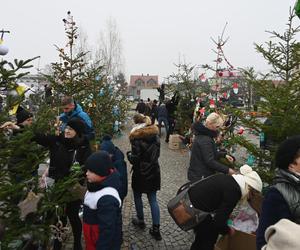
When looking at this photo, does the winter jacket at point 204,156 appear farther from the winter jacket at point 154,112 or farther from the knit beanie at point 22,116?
the winter jacket at point 154,112

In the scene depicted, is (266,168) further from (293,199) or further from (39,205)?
(39,205)

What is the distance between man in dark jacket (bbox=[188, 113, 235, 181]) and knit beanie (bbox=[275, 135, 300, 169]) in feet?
6.06

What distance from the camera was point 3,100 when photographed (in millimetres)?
2834

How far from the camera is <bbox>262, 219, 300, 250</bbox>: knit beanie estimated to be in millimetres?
1322

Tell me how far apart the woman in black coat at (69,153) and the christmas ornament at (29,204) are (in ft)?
3.24

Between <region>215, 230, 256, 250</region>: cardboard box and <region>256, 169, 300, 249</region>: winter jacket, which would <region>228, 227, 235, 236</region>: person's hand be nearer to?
<region>215, 230, 256, 250</region>: cardboard box

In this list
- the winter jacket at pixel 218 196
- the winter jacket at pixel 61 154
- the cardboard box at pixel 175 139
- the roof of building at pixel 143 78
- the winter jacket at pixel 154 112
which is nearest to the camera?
the winter jacket at pixel 218 196

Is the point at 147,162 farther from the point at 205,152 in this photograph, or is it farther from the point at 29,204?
the point at 29,204

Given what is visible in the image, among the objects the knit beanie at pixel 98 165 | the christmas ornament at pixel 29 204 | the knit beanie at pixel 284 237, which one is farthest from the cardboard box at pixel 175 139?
the knit beanie at pixel 284 237

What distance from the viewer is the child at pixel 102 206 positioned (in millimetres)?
3046

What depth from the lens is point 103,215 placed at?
3100 mm

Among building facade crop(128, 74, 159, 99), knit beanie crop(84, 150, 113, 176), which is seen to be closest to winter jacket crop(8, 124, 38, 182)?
knit beanie crop(84, 150, 113, 176)

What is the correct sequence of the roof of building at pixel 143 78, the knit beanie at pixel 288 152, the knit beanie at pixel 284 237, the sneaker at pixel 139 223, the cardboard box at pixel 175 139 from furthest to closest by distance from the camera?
the roof of building at pixel 143 78
the cardboard box at pixel 175 139
the sneaker at pixel 139 223
the knit beanie at pixel 288 152
the knit beanie at pixel 284 237

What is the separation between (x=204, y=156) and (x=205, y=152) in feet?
0.20
